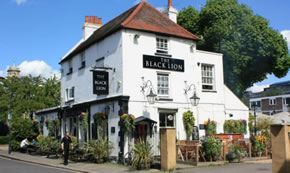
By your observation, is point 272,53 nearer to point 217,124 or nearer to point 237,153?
point 217,124

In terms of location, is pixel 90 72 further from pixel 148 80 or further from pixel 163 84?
pixel 163 84

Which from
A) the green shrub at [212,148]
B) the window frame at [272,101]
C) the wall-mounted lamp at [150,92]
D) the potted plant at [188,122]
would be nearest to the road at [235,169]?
the green shrub at [212,148]

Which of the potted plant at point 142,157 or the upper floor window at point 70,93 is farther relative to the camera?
the upper floor window at point 70,93

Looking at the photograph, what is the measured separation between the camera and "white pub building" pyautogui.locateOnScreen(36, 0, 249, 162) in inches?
742

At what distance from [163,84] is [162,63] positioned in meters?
1.29

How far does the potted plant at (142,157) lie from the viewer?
15172mm

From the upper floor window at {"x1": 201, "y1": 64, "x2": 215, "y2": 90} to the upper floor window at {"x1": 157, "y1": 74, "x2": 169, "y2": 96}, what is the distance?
320 cm

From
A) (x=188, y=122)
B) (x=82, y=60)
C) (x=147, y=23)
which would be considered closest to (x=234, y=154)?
(x=188, y=122)

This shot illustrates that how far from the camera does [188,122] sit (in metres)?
20.4

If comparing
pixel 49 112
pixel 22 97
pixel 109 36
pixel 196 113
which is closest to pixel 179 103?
pixel 196 113

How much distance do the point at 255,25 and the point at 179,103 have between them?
1786 centimetres

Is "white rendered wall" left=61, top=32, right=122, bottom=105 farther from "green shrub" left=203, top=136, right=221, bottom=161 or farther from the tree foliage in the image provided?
the tree foliage

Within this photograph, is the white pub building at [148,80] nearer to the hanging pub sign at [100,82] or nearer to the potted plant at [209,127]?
A: the hanging pub sign at [100,82]

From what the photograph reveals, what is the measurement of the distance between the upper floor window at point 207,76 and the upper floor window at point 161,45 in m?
3.33
